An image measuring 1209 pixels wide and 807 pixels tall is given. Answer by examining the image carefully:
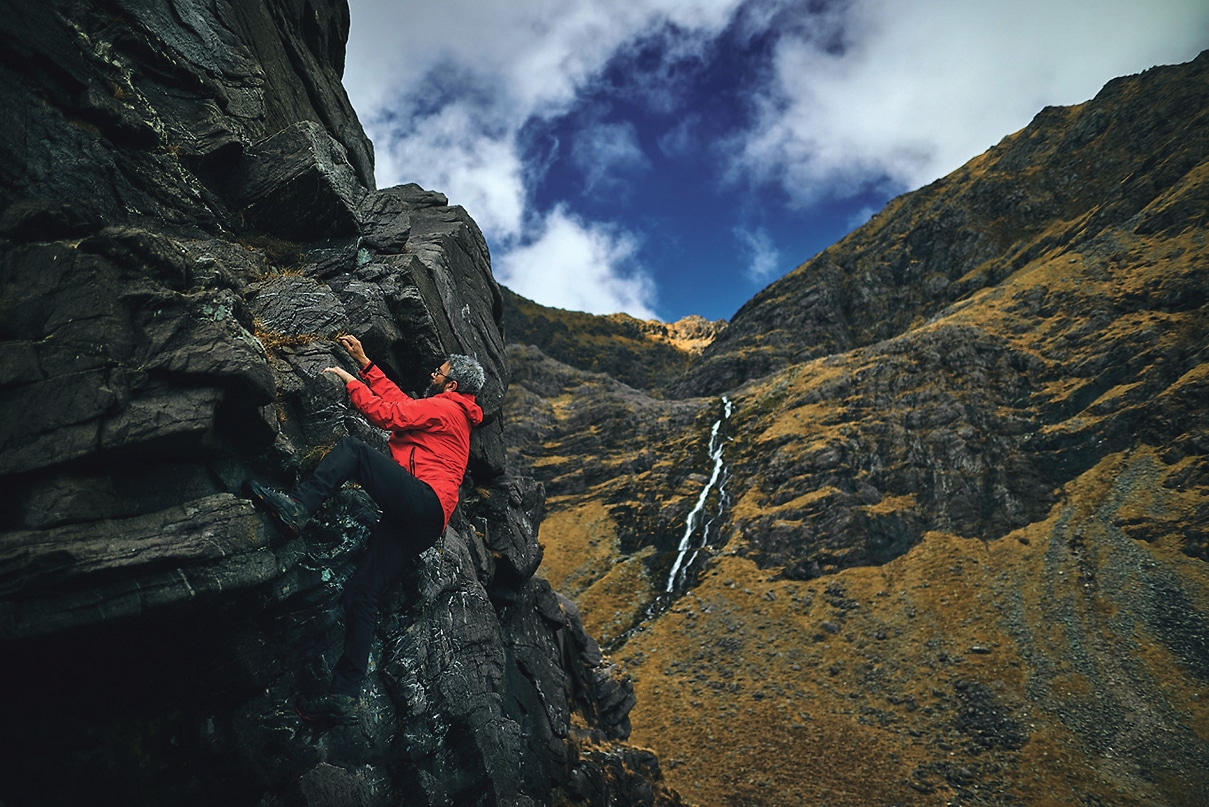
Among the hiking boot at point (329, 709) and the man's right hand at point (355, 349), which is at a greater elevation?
the man's right hand at point (355, 349)

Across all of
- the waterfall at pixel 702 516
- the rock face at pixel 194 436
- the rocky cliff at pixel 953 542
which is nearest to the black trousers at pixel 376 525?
the rock face at pixel 194 436

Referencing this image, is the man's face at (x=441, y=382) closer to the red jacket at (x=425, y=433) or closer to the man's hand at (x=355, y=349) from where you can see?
the red jacket at (x=425, y=433)

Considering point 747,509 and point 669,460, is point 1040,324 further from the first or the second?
point 669,460

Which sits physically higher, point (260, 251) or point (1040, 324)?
point (1040, 324)

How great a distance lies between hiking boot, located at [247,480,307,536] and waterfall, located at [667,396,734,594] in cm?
5783

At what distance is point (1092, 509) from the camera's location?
46938 mm

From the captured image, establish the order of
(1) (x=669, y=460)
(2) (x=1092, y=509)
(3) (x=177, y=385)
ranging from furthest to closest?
(1) (x=669, y=460) < (2) (x=1092, y=509) < (3) (x=177, y=385)

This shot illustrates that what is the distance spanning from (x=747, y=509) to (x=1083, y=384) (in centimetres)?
3727

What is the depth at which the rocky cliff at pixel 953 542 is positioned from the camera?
34156mm

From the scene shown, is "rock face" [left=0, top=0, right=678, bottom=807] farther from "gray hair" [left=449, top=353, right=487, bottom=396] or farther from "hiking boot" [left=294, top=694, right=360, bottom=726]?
"gray hair" [left=449, top=353, right=487, bottom=396]

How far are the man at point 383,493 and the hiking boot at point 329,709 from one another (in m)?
0.01

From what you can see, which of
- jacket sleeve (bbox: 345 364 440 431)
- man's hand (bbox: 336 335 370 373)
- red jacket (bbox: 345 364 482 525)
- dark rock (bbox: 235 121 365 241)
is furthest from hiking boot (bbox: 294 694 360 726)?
dark rock (bbox: 235 121 365 241)

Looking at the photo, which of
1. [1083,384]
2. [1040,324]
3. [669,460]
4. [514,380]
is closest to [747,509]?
[669,460]

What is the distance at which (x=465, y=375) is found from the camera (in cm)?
1009
